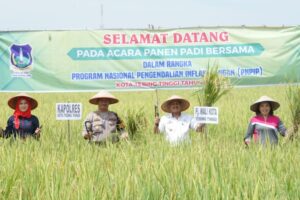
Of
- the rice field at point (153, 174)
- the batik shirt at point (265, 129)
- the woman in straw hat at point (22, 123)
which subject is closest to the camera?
the rice field at point (153, 174)

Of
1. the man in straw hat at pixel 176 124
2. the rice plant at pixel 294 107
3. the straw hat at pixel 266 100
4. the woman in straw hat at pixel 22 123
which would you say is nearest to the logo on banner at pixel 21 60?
the woman in straw hat at pixel 22 123

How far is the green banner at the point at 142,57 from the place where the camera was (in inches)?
310

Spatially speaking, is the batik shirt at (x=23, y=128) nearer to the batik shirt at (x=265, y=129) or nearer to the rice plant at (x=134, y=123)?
the rice plant at (x=134, y=123)

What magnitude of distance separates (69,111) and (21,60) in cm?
224

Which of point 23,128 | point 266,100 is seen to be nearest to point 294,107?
point 266,100

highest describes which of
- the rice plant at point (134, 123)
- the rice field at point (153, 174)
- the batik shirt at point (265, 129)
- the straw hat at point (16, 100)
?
the straw hat at point (16, 100)

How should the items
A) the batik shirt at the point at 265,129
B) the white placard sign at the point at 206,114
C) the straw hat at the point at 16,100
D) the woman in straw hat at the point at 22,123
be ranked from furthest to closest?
the straw hat at the point at 16,100 → the woman in straw hat at the point at 22,123 → the batik shirt at the point at 265,129 → the white placard sign at the point at 206,114

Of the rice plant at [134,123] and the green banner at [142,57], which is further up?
the green banner at [142,57]

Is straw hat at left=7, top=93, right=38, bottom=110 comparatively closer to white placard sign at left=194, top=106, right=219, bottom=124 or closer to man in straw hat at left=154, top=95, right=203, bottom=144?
man in straw hat at left=154, top=95, right=203, bottom=144

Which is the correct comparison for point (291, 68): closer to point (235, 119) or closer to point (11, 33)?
point (235, 119)

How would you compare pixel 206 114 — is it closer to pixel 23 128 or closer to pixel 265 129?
pixel 265 129

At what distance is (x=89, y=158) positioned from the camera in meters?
4.21

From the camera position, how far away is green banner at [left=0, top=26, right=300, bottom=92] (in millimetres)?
7875

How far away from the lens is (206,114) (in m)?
5.36
